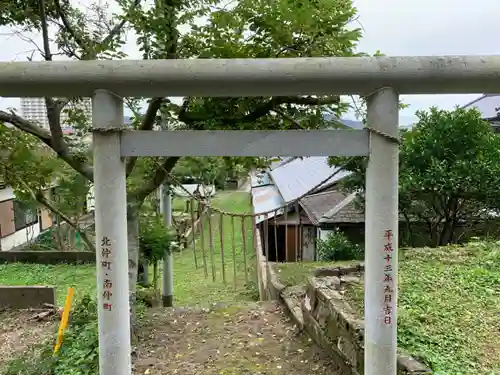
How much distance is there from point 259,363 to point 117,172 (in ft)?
9.39

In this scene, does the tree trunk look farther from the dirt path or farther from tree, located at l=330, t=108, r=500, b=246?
tree, located at l=330, t=108, r=500, b=246

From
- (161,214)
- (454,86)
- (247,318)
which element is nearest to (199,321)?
(247,318)

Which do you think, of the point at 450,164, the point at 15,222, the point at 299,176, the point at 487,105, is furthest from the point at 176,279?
the point at 487,105

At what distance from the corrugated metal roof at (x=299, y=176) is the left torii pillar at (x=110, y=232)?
1044 centimetres

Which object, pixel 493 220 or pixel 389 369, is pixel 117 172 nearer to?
pixel 389 369

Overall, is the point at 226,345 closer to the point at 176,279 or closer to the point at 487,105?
the point at 176,279

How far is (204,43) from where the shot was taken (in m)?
4.78

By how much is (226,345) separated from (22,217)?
14099 millimetres

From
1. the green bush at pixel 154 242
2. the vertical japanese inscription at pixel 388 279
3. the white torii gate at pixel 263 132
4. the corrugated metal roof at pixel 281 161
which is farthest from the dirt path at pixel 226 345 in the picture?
the corrugated metal roof at pixel 281 161

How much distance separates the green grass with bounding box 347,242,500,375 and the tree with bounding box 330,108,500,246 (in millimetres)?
2719

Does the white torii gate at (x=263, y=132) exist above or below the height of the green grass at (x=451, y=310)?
above

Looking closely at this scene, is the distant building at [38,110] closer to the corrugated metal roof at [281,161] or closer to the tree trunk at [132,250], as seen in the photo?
the tree trunk at [132,250]

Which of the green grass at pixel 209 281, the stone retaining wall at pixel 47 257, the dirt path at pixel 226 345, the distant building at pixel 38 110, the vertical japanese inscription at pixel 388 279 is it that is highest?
the distant building at pixel 38 110

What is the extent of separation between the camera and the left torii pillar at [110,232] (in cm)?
280
